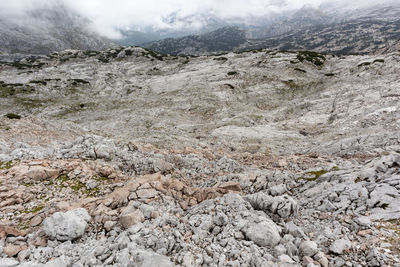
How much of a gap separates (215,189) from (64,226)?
718 centimetres

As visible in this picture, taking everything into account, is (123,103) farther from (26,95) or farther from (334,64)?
(334,64)

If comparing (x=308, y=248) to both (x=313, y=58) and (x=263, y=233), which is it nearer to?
(x=263, y=233)

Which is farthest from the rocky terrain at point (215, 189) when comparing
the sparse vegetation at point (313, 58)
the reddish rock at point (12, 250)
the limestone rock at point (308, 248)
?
the sparse vegetation at point (313, 58)

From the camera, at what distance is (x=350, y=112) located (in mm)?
32125

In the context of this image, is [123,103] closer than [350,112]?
No

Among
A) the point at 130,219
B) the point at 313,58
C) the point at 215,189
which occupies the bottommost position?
the point at 215,189

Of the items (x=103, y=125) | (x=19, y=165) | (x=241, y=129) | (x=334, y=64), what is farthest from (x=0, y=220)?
(x=334, y=64)

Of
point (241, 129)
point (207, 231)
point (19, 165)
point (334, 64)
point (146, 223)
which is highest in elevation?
point (334, 64)

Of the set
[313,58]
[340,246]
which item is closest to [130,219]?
[340,246]

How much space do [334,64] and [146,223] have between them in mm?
73595

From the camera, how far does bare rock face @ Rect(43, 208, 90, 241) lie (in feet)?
24.8

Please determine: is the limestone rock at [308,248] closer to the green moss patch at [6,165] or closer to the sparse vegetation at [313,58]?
the green moss patch at [6,165]

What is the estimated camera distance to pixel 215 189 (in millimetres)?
11461

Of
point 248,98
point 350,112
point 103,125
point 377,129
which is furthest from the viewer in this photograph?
point 248,98
